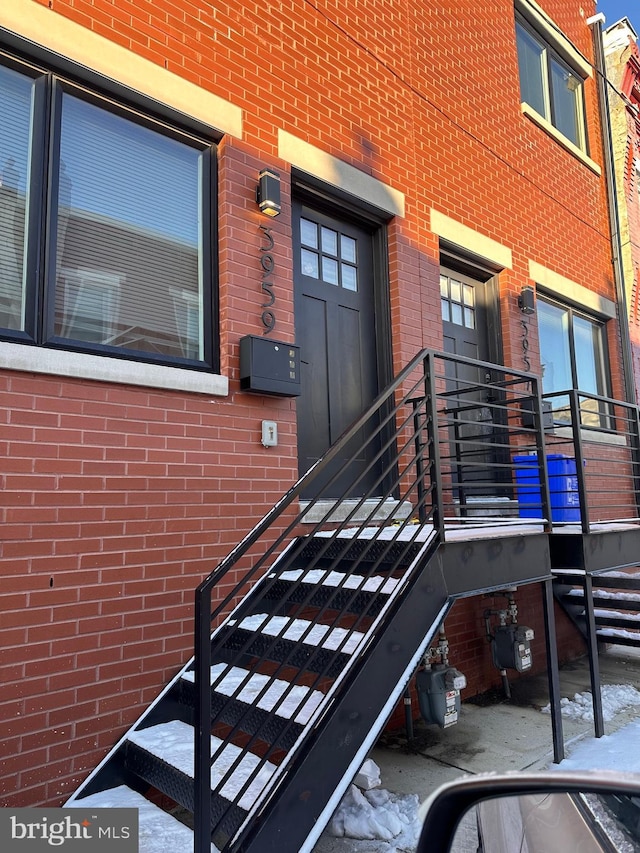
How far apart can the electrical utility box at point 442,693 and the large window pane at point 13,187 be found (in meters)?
3.37

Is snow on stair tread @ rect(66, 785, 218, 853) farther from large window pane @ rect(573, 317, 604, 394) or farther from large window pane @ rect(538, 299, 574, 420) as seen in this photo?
large window pane @ rect(573, 317, 604, 394)

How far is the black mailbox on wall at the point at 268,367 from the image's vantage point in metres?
3.84

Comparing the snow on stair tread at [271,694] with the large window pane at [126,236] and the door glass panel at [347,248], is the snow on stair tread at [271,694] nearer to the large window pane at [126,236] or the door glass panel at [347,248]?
the large window pane at [126,236]

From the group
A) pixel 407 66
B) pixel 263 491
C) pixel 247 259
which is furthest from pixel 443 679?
pixel 407 66

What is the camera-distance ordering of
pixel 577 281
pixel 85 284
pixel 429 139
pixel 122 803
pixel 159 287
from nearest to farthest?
1. pixel 122 803
2. pixel 85 284
3. pixel 159 287
4. pixel 429 139
5. pixel 577 281

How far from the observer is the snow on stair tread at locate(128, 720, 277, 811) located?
2434 mm

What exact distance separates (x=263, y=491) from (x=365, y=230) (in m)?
2.57

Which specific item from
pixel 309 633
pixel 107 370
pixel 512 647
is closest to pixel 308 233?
pixel 107 370

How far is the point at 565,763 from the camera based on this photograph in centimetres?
388

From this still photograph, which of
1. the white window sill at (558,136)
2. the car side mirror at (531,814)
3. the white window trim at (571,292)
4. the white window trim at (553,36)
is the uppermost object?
the white window trim at (553,36)

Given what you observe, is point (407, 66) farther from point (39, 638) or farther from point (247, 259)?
point (39, 638)

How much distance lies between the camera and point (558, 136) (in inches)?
299

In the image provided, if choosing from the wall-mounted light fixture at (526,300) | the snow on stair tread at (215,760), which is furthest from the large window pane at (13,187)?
the wall-mounted light fixture at (526,300)

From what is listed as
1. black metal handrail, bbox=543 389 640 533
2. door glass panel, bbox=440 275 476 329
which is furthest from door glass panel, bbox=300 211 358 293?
black metal handrail, bbox=543 389 640 533
